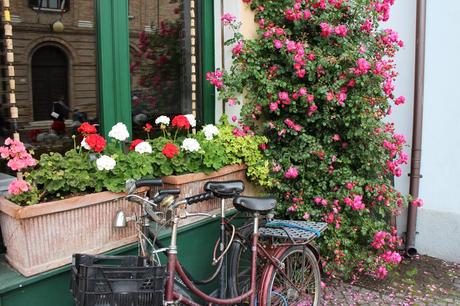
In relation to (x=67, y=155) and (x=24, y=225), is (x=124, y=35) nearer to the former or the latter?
(x=67, y=155)

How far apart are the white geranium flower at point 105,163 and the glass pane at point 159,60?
916mm

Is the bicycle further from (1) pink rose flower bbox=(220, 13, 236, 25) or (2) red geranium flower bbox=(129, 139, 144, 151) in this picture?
(1) pink rose flower bbox=(220, 13, 236, 25)

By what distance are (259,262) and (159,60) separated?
1929mm

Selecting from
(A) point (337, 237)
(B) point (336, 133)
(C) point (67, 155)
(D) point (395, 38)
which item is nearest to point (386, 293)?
(A) point (337, 237)

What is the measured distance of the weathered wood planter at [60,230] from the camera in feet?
8.59

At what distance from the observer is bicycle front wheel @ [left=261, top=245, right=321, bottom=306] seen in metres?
3.48

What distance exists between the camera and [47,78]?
3.24 m

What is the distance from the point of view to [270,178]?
418cm

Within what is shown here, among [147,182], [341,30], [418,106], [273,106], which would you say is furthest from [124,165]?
[418,106]

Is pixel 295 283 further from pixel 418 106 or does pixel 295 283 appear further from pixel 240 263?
pixel 418 106

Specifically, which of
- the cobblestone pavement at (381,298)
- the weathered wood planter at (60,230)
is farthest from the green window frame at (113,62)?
the cobblestone pavement at (381,298)

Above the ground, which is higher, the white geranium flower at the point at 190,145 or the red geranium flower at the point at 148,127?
the red geranium flower at the point at 148,127

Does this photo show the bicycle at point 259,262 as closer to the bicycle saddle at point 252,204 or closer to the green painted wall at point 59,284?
the bicycle saddle at point 252,204

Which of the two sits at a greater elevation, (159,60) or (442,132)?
(159,60)
